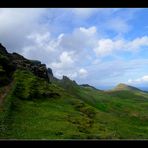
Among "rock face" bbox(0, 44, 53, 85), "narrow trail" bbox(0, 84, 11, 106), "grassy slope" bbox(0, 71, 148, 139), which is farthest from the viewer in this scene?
"rock face" bbox(0, 44, 53, 85)

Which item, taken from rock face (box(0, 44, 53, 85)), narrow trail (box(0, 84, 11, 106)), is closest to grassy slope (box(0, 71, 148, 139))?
narrow trail (box(0, 84, 11, 106))

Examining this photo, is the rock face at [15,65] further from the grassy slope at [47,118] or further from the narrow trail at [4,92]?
the narrow trail at [4,92]

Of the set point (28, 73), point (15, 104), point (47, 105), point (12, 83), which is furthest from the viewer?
point (28, 73)

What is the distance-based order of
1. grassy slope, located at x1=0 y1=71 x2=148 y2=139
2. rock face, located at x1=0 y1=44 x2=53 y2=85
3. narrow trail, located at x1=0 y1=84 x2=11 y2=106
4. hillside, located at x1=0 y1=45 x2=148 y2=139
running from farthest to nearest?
rock face, located at x1=0 y1=44 x2=53 y2=85 < narrow trail, located at x1=0 y1=84 x2=11 y2=106 < hillside, located at x1=0 y1=45 x2=148 y2=139 < grassy slope, located at x1=0 y1=71 x2=148 y2=139

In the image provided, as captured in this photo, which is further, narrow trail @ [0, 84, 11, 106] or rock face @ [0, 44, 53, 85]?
rock face @ [0, 44, 53, 85]

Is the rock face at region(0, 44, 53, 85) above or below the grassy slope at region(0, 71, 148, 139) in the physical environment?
above

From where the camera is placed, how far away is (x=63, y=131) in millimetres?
45406

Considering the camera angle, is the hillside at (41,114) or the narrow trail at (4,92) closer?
the hillside at (41,114)

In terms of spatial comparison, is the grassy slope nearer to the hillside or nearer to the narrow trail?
the hillside

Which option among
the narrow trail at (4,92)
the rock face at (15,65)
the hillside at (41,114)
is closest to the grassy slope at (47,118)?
the hillside at (41,114)

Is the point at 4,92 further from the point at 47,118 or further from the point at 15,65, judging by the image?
the point at 15,65
